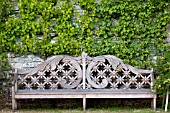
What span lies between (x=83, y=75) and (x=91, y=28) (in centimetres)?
92

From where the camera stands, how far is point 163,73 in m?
6.40

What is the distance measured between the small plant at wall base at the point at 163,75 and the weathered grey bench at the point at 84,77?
17 cm

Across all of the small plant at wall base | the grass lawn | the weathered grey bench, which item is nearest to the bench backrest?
the weathered grey bench

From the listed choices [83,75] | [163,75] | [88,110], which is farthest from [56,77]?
[163,75]

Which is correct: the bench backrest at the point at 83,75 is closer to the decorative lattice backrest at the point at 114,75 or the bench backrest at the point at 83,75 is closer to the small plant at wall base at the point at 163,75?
the decorative lattice backrest at the point at 114,75

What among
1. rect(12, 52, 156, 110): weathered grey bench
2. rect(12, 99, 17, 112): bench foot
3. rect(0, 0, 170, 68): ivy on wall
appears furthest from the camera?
rect(0, 0, 170, 68): ivy on wall

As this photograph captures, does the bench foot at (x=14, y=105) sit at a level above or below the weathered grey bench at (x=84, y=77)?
below

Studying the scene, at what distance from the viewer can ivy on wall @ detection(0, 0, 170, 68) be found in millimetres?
6816

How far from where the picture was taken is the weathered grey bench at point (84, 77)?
652 centimetres

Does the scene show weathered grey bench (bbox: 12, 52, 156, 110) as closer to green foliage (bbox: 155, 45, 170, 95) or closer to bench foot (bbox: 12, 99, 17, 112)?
bench foot (bbox: 12, 99, 17, 112)

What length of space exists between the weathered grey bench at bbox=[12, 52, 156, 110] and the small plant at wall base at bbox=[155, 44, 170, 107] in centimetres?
17

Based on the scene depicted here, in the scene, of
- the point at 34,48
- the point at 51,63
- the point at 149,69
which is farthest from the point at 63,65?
the point at 149,69

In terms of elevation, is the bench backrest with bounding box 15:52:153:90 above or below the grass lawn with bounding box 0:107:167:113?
above

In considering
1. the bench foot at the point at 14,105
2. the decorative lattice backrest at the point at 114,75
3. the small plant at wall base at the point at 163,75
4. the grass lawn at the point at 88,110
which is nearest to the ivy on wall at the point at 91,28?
the decorative lattice backrest at the point at 114,75
